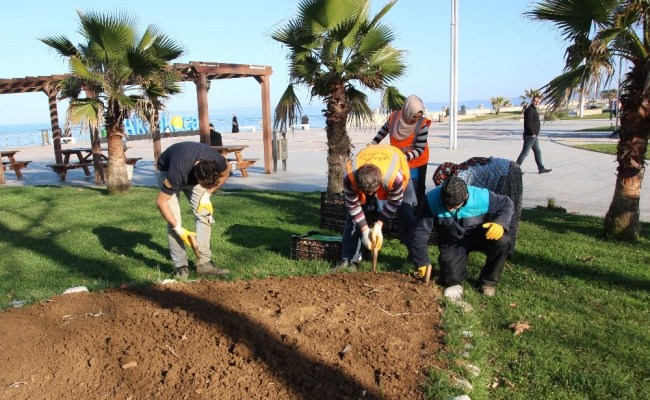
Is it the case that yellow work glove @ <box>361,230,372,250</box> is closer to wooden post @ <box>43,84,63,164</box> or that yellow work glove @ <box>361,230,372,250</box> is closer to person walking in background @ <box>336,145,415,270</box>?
person walking in background @ <box>336,145,415,270</box>

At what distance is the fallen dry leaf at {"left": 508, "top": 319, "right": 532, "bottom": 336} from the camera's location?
12.7 ft

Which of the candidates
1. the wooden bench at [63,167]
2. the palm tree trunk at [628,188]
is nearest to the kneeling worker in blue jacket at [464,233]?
the palm tree trunk at [628,188]

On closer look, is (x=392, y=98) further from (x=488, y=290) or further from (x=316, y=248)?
(x=488, y=290)

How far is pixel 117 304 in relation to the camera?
3.96 meters

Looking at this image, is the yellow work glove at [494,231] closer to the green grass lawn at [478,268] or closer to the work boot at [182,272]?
the green grass lawn at [478,268]

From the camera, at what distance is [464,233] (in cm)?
455

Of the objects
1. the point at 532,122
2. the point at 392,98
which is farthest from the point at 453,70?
the point at 392,98

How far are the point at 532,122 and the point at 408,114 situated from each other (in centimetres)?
657

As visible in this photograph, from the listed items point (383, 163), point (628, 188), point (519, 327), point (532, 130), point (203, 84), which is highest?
point (203, 84)

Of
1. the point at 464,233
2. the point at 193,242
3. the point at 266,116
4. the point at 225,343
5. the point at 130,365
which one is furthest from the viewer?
the point at 266,116

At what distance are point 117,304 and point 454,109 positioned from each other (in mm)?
15500

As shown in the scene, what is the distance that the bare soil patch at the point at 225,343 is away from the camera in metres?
2.93

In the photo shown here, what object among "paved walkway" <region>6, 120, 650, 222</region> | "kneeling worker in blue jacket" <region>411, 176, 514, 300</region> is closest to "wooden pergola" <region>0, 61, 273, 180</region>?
"paved walkway" <region>6, 120, 650, 222</region>

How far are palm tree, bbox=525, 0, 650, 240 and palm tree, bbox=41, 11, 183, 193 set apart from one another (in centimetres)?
662
